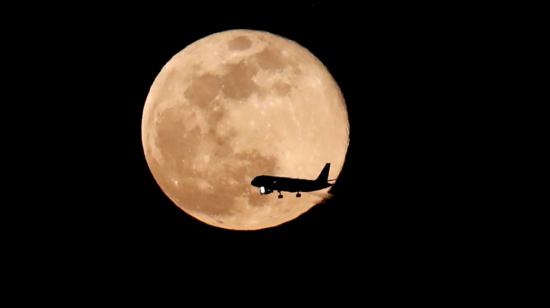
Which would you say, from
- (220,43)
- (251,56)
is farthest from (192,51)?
(251,56)

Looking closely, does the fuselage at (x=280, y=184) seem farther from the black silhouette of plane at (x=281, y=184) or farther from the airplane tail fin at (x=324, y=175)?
the airplane tail fin at (x=324, y=175)

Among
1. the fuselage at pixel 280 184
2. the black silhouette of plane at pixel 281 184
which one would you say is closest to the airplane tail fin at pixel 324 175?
the black silhouette of plane at pixel 281 184

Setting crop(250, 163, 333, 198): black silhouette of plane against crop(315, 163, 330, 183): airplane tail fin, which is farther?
crop(315, 163, 330, 183): airplane tail fin

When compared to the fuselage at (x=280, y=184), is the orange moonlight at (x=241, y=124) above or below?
above

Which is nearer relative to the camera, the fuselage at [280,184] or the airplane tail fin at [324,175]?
the fuselage at [280,184]

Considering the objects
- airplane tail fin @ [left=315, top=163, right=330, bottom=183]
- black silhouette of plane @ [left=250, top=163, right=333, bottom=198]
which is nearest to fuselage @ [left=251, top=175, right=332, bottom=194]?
black silhouette of plane @ [left=250, top=163, right=333, bottom=198]

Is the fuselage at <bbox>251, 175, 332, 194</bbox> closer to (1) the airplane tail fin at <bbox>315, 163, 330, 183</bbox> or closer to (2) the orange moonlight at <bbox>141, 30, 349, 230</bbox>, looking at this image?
(2) the orange moonlight at <bbox>141, 30, 349, 230</bbox>

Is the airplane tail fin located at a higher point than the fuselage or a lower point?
higher

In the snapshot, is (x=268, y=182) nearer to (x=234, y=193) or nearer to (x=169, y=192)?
(x=234, y=193)
